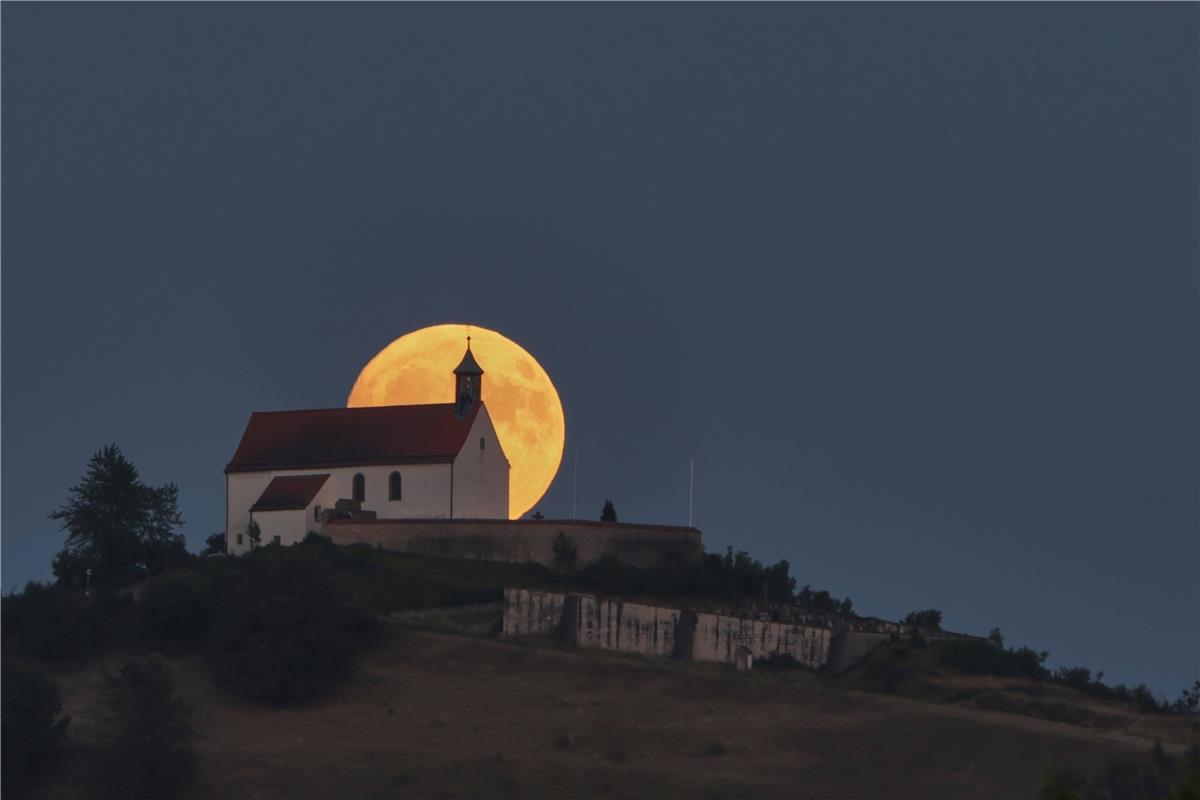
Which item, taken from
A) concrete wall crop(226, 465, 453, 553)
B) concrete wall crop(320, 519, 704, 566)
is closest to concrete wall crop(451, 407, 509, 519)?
concrete wall crop(226, 465, 453, 553)

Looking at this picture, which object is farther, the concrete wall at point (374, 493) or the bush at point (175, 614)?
the concrete wall at point (374, 493)

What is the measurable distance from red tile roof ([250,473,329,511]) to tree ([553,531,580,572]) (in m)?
7.58

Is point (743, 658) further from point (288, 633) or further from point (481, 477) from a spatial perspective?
point (288, 633)

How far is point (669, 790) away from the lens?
5000 cm

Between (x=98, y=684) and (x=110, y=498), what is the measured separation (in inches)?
306

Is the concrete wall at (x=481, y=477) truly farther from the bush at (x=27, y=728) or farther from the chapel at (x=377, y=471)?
the bush at (x=27, y=728)

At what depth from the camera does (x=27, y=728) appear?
179ft

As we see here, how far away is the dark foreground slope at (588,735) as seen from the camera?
50906 mm

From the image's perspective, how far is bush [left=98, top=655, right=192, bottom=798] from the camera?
52500mm

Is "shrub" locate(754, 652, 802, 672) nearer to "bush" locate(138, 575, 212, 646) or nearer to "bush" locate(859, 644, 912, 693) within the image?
"bush" locate(859, 644, 912, 693)

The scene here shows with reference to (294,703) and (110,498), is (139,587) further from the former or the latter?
(294,703)

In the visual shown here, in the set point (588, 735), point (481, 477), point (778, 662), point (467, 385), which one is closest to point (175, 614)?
point (481, 477)

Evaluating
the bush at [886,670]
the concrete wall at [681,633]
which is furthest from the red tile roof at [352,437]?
the bush at [886,670]

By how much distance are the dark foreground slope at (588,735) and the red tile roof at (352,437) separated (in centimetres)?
839
